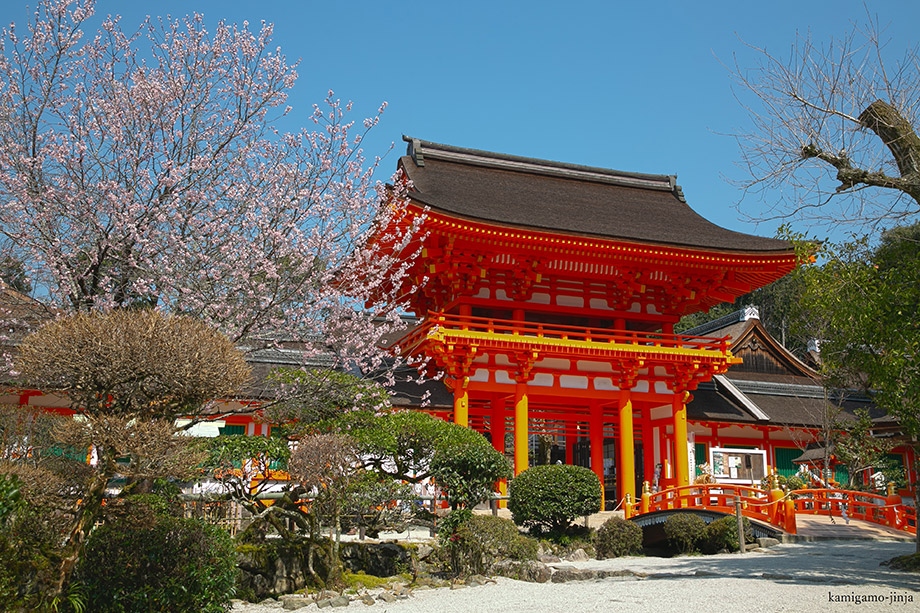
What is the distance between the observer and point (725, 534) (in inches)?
550

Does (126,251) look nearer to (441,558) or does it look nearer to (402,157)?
(441,558)

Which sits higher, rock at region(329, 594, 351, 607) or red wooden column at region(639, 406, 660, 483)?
red wooden column at region(639, 406, 660, 483)

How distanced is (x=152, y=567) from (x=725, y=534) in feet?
35.2

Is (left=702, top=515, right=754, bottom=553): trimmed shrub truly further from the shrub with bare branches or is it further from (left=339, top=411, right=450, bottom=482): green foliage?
the shrub with bare branches

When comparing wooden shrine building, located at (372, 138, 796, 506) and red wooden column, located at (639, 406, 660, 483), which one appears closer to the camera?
wooden shrine building, located at (372, 138, 796, 506)

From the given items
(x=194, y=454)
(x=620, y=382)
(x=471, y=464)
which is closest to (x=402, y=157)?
(x=620, y=382)

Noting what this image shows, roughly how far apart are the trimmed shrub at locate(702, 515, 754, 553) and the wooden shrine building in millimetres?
3693

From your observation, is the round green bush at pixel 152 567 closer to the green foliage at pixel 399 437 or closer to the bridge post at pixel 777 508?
the green foliage at pixel 399 437

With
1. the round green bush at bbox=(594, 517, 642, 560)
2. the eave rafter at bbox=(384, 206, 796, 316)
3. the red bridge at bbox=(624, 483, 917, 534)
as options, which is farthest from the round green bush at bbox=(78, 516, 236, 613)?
the red bridge at bbox=(624, 483, 917, 534)

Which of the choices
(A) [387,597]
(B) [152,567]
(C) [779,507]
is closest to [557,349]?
(C) [779,507]

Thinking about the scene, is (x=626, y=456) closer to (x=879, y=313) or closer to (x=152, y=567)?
(x=879, y=313)

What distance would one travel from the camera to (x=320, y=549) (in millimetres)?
10086

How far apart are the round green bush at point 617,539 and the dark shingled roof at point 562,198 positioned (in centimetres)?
665

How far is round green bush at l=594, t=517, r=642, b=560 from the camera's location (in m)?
14.1
